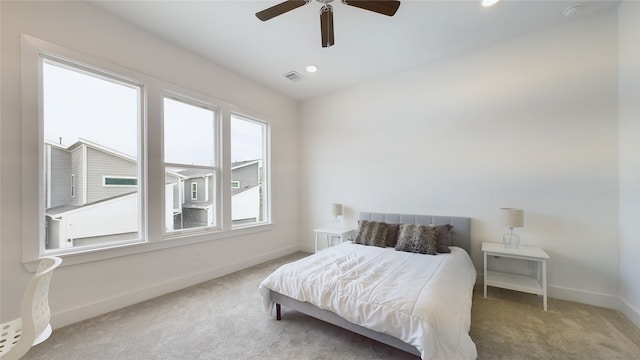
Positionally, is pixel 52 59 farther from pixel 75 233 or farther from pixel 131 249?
pixel 131 249

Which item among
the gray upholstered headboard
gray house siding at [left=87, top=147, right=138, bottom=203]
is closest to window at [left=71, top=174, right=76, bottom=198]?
gray house siding at [left=87, top=147, right=138, bottom=203]

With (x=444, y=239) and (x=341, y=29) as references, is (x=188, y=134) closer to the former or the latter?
(x=341, y=29)

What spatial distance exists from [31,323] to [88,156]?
6.61ft

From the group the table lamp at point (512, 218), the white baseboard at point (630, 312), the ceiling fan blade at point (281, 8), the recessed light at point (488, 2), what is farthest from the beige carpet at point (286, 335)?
the recessed light at point (488, 2)

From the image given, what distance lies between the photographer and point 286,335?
2.15 metres

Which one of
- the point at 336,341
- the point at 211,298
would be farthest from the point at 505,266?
the point at 211,298

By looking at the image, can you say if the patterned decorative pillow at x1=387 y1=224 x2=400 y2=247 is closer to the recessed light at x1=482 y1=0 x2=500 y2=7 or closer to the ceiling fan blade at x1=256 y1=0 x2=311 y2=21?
the recessed light at x1=482 y1=0 x2=500 y2=7

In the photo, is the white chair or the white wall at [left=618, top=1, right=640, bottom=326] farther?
the white wall at [left=618, top=1, right=640, bottom=326]

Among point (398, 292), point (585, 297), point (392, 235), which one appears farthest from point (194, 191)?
point (585, 297)

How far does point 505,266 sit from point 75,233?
4.85 m

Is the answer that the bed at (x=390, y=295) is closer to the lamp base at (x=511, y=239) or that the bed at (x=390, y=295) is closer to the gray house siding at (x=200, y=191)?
the lamp base at (x=511, y=239)

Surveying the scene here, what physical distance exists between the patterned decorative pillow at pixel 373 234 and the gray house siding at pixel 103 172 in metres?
2.94

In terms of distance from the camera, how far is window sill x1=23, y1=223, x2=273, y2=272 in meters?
2.31

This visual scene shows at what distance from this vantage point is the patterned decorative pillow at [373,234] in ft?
11.0
